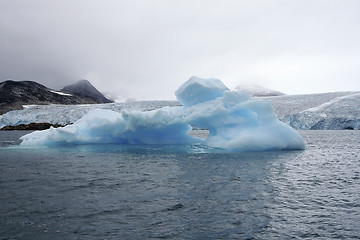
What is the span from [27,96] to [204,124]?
123 m

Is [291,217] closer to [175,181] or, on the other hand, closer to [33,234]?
[175,181]

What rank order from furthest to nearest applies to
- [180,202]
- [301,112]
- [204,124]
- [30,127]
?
1. [30,127]
2. [301,112]
3. [204,124]
4. [180,202]

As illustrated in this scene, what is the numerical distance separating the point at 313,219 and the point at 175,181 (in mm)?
3874

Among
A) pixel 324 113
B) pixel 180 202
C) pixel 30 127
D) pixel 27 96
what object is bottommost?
pixel 180 202

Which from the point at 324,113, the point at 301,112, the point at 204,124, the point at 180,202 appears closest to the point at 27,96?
the point at 301,112

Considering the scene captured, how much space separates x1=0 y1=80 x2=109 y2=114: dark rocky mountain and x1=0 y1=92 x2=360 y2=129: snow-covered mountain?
199 feet

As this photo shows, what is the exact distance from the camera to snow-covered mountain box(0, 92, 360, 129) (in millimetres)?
41312

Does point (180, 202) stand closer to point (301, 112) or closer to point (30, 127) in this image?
point (301, 112)

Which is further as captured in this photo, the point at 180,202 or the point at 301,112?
the point at 301,112

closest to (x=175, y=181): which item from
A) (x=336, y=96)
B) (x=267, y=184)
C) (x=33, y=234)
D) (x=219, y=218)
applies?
(x=267, y=184)

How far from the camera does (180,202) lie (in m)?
6.18

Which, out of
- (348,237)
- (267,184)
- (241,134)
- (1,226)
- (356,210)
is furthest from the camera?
(241,134)

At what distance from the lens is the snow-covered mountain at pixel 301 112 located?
41312mm

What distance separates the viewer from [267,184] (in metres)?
7.67
